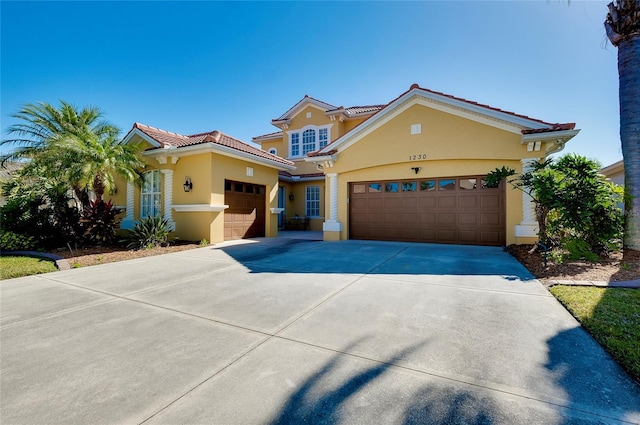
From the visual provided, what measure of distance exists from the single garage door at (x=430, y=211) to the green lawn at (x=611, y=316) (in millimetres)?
5191

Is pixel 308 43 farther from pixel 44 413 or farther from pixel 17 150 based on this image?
pixel 44 413

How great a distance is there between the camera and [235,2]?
902cm

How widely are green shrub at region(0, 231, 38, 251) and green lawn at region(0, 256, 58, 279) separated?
150cm

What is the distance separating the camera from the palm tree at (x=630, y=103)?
21.4 ft

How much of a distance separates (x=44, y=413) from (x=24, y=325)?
238 cm

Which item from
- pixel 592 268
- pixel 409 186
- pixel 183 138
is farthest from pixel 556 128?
pixel 183 138

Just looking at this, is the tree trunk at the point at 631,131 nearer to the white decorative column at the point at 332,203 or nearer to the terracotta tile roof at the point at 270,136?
the white decorative column at the point at 332,203

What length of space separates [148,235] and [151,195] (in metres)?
3.49

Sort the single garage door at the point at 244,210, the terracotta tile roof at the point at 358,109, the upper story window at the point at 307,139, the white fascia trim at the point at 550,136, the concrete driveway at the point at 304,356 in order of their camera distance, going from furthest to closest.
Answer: the upper story window at the point at 307,139
the terracotta tile roof at the point at 358,109
the single garage door at the point at 244,210
the white fascia trim at the point at 550,136
the concrete driveway at the point at 304,356

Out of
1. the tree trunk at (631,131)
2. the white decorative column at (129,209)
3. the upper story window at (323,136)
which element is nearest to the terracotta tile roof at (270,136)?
the upper story window at (323,136)

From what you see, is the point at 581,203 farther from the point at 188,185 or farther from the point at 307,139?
the point at 307,139

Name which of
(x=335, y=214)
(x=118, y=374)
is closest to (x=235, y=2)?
(x=335, y=214)

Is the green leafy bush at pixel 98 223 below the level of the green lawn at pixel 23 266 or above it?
above

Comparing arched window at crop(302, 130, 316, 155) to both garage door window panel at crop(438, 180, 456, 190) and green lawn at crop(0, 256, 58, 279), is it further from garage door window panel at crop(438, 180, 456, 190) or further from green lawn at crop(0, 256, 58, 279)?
green lawn at crop(0, 256, 58, 279)
